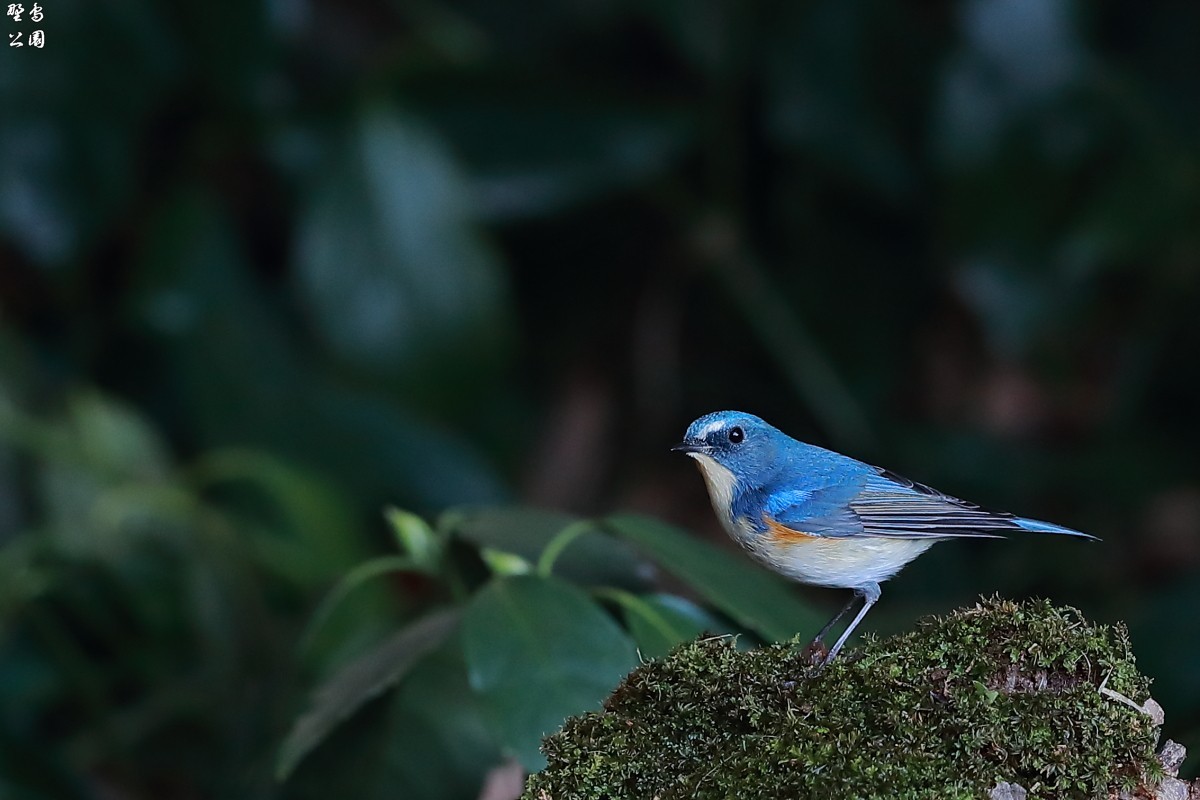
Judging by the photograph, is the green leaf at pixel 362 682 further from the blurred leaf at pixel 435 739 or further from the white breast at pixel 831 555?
the white breast at pixel 831 555

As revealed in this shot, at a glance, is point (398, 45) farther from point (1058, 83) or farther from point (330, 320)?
point (1058, 83)

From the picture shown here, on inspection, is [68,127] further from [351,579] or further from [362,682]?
[362,682]

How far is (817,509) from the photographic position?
1376mm

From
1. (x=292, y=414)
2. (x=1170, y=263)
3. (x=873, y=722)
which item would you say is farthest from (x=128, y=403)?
(x=873, y=722)

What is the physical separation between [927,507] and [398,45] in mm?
3318

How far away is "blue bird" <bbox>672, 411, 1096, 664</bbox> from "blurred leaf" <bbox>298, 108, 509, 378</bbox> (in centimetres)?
231

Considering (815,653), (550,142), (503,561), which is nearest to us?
(815,653)

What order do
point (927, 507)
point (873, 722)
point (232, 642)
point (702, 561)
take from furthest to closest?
point (232, 642) < point (702, 561) < point (927, 507) < point (873, 722)

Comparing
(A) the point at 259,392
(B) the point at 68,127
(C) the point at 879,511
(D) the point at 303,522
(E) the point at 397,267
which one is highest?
(B) the point at 68,127

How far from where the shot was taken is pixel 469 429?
12.6 ft

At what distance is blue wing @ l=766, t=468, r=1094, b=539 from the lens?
4.27 ft

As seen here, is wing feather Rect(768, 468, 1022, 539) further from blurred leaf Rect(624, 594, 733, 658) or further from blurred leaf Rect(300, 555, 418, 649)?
blurred leaf Rect(300, 555, 418, 649)

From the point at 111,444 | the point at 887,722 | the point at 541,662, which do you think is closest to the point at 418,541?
the point at 541,662

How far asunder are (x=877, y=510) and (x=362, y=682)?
581 mm
